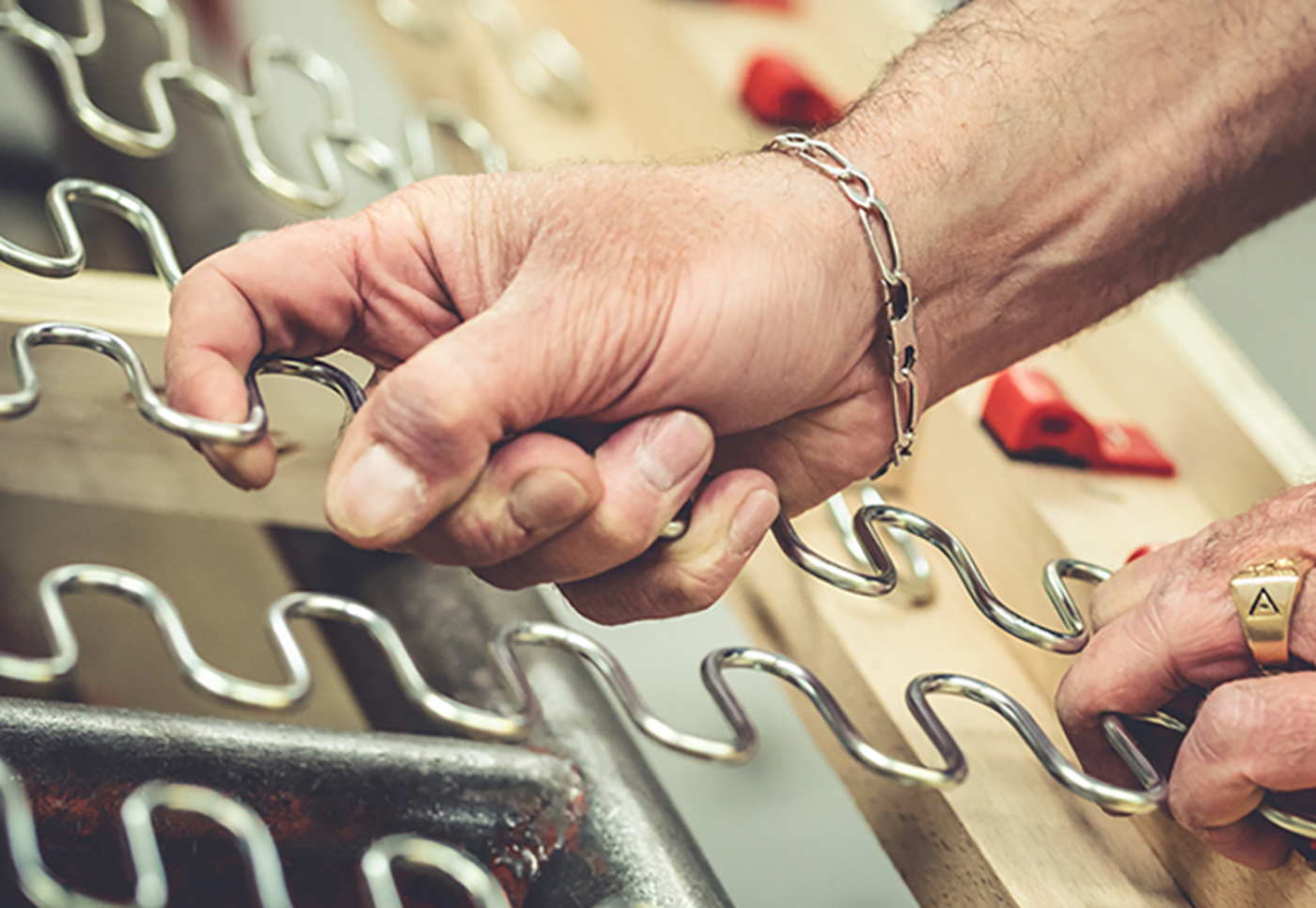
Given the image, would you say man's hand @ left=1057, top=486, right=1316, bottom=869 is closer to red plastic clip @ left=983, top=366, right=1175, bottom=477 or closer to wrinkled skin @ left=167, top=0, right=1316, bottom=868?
wrinkled skin @ left=167, top=0, right=1316, bottom=868

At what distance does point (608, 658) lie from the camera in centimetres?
59

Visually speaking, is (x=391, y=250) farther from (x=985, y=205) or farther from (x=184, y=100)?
(x=184, y=100)

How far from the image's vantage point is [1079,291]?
787mm

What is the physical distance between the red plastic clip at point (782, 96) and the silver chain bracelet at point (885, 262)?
329 mm

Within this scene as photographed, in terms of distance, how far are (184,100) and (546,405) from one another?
718 mm

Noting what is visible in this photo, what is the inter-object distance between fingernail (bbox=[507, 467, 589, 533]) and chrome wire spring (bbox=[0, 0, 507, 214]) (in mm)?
421

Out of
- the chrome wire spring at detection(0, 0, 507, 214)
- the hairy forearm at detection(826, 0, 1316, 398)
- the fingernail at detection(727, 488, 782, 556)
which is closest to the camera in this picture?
the fingernail at detection(727, 488, 782, 556)

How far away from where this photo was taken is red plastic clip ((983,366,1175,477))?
782mm

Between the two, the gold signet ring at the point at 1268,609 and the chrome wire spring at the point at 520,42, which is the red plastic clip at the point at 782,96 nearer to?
the chrome wire spring at the point at 520,42

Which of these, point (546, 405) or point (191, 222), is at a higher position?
point (191, 222)

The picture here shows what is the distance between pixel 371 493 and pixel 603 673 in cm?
16

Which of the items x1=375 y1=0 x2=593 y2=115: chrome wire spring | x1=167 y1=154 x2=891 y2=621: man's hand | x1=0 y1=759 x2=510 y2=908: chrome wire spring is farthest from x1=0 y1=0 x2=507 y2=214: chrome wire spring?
x1=0 y1=759 x2=510 y2=908: chrome wire spring

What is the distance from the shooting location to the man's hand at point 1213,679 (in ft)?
1.70

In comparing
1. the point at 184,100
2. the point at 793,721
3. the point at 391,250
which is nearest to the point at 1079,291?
the point at 793,721
